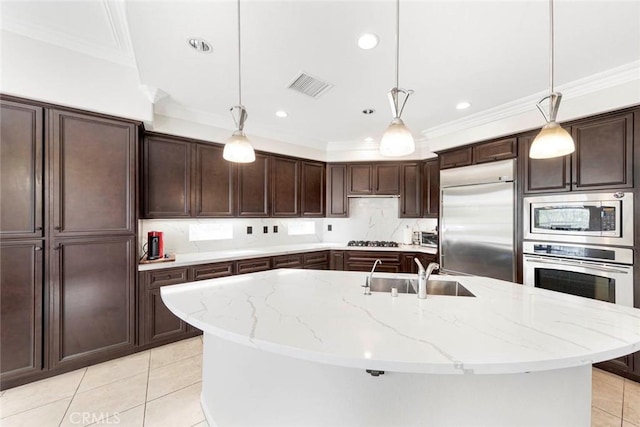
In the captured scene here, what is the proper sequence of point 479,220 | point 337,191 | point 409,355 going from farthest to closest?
point 337,191 → point 479,220 → point 409,355

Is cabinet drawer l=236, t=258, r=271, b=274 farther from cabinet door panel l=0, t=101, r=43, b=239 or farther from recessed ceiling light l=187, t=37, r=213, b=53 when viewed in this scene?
recessed ceiling light l=187, t=37, r=213, b=53

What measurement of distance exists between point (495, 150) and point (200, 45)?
126 inches

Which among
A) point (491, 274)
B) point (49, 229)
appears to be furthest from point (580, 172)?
point (49, 229)

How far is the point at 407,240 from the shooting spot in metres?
4.46

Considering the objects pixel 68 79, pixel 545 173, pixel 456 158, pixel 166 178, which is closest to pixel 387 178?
pixel 456 158

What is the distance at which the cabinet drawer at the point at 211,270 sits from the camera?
9.52ft

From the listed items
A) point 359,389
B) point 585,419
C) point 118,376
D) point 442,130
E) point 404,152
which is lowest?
point 118,376

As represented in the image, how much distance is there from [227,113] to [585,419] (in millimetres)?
3865

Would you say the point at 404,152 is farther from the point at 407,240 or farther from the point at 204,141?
the point at 407,240

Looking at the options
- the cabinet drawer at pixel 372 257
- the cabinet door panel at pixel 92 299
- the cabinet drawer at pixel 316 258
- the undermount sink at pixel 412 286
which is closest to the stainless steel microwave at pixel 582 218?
the undermount sink at pixel 412 286

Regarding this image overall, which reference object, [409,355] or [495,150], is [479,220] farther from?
[409,355]

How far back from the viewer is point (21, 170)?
81.1 inches

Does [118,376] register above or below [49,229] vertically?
below

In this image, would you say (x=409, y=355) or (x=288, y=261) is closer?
(x=409, y=355)
